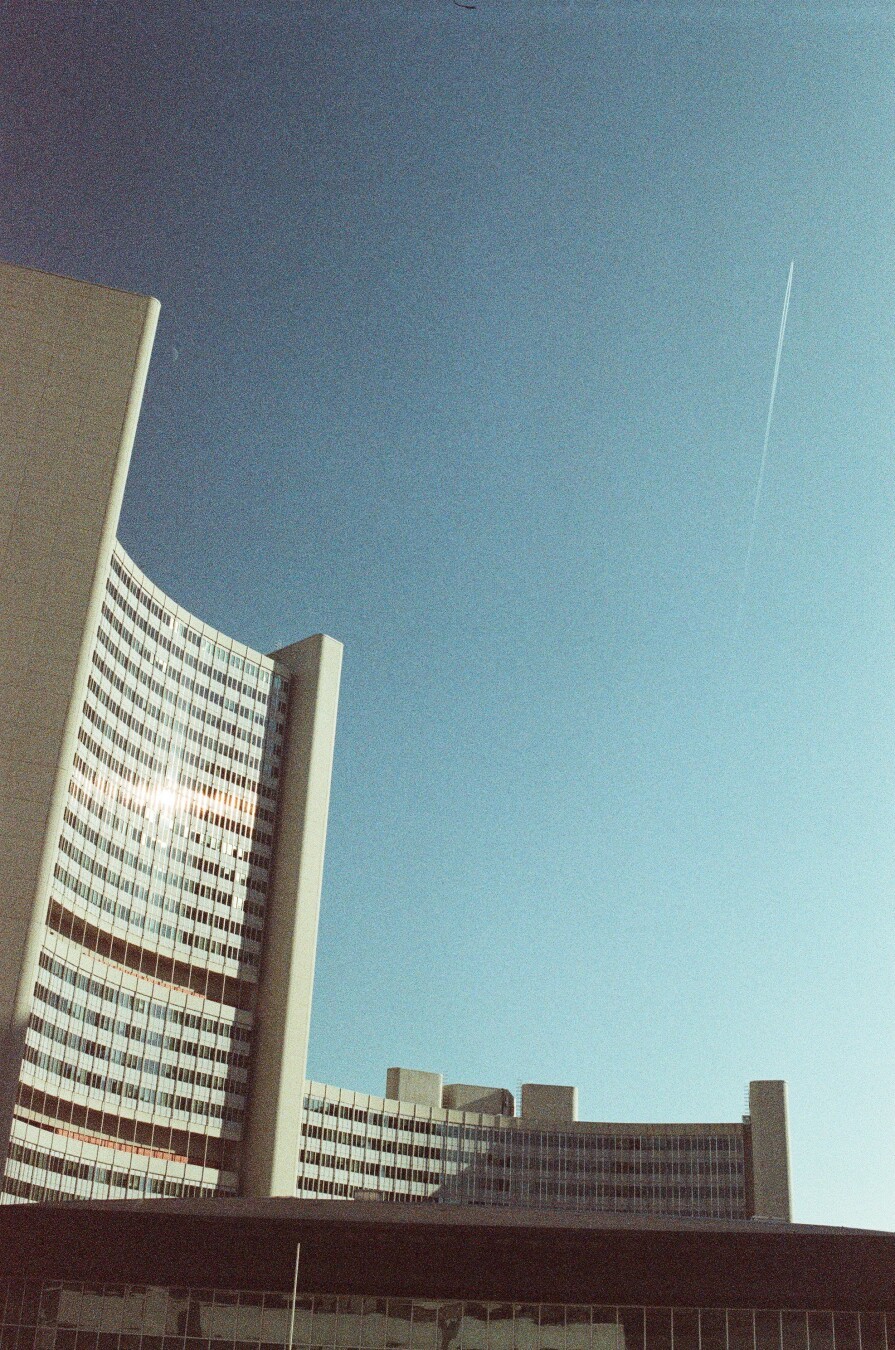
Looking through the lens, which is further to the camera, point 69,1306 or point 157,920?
point 157,920

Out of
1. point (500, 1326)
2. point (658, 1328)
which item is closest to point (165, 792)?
point (500, 1326)

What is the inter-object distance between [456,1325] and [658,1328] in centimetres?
868

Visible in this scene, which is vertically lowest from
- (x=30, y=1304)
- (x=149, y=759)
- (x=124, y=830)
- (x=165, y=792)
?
(x=30, y=1304)

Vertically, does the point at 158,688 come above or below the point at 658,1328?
above

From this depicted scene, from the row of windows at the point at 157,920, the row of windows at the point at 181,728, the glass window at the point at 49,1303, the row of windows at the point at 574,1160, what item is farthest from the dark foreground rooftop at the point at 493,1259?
the row of windows at the point at 574,1160

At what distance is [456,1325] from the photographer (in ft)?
190

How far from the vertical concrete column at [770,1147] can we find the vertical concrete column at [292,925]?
60.8 meters

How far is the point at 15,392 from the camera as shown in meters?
127

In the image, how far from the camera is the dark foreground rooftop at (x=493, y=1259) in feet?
190

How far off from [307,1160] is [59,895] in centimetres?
5402

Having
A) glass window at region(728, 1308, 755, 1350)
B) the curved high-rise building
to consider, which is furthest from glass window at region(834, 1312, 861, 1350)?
the curved high-rise building

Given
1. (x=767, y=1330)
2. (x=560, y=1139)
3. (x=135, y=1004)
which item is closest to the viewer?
(x=767, y=1330)

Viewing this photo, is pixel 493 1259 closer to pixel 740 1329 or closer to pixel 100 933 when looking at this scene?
pixel 740 1329

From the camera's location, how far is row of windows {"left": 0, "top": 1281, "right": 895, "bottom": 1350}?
57000 millimetres
